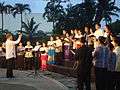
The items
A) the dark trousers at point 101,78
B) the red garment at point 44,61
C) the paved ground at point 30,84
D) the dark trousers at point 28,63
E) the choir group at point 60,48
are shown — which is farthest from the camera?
the dark trousers at point 28,63

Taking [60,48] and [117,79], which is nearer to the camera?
[117,79]

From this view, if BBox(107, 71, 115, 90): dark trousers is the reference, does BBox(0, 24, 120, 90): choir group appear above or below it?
above

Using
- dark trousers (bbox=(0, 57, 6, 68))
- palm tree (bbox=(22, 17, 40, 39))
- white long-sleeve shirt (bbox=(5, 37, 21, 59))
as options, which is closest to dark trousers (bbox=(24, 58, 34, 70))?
dark trousers (bbox=(0, 57, 6, 68))

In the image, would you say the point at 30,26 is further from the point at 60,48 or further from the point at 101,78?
the point at 101,78

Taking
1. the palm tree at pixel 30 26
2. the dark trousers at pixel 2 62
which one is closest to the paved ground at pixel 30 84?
the dark trousers at pixel 2 62

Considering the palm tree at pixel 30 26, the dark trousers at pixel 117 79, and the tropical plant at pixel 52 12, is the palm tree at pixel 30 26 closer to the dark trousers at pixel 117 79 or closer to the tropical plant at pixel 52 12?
the tropical plant at pixel 52 12

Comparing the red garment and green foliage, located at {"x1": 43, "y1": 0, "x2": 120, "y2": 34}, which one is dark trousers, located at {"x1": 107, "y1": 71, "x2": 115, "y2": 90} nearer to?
the red garment

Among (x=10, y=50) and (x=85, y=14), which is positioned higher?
(x=85, y=14)

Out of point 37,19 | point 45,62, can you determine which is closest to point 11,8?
point 37,19

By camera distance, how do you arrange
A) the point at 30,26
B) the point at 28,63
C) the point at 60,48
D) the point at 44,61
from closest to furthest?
1. the point at 60,48
2. the point at 44,61
3. the point at 28,63
4. the point at 30,26

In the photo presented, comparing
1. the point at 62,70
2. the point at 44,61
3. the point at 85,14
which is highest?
the point at 85,14

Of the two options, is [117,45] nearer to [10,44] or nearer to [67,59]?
[10,44]

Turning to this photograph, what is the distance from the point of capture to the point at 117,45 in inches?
521

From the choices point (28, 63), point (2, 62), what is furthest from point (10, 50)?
point (2, 62)
